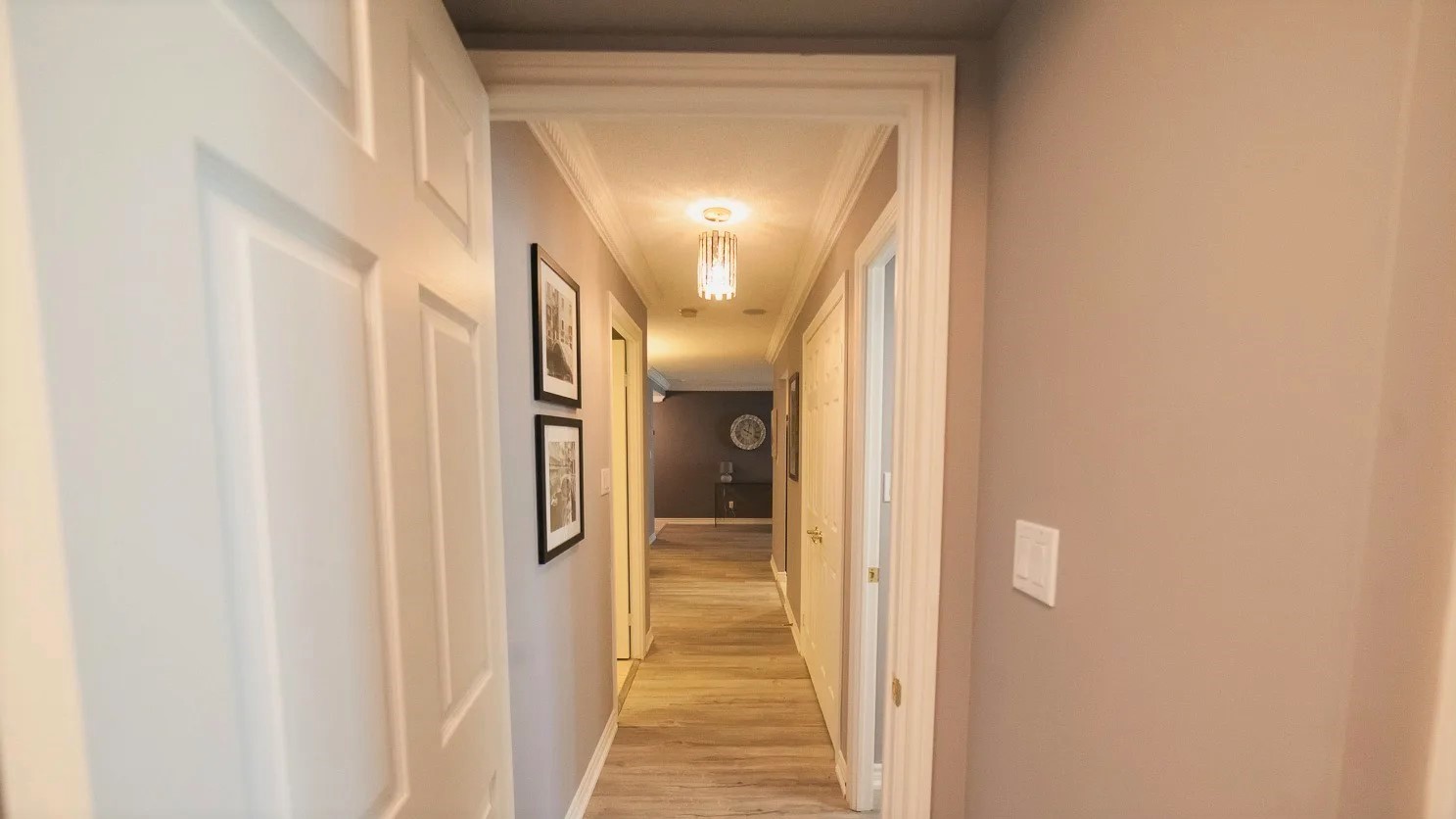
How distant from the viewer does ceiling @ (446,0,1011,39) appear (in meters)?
0.83

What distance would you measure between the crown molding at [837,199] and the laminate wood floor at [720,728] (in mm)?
2200

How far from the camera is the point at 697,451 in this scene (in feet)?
25.7

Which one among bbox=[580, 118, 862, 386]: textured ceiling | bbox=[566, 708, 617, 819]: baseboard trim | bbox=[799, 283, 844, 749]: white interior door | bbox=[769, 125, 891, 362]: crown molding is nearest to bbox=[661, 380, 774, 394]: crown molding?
bbox=[580, 118, 862, 386]: textured ceiling

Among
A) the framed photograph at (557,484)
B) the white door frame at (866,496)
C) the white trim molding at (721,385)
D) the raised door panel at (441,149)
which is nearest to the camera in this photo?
the raised door panel at (441,149)

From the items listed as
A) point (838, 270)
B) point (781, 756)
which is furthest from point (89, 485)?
point (781, 756)

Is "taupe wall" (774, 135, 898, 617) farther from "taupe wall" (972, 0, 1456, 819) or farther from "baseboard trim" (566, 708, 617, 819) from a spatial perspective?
"baseboard trim" (566, 708, 617, 819)

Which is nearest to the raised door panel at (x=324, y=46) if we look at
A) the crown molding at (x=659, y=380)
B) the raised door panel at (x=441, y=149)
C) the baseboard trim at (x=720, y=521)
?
the raised door panel at (x=441, y=149)

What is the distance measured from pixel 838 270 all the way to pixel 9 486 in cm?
206

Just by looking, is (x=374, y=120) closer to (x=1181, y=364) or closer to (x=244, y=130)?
(x=244, y=130)

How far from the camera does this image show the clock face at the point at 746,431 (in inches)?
306

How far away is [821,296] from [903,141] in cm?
Answer: 154

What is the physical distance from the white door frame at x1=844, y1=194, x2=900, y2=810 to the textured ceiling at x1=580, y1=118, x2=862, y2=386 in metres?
0.36

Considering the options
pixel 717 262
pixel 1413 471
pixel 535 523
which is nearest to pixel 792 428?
pixel 717 262

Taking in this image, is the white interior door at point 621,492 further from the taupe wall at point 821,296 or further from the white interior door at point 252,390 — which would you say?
the white interior door at point 252,390
